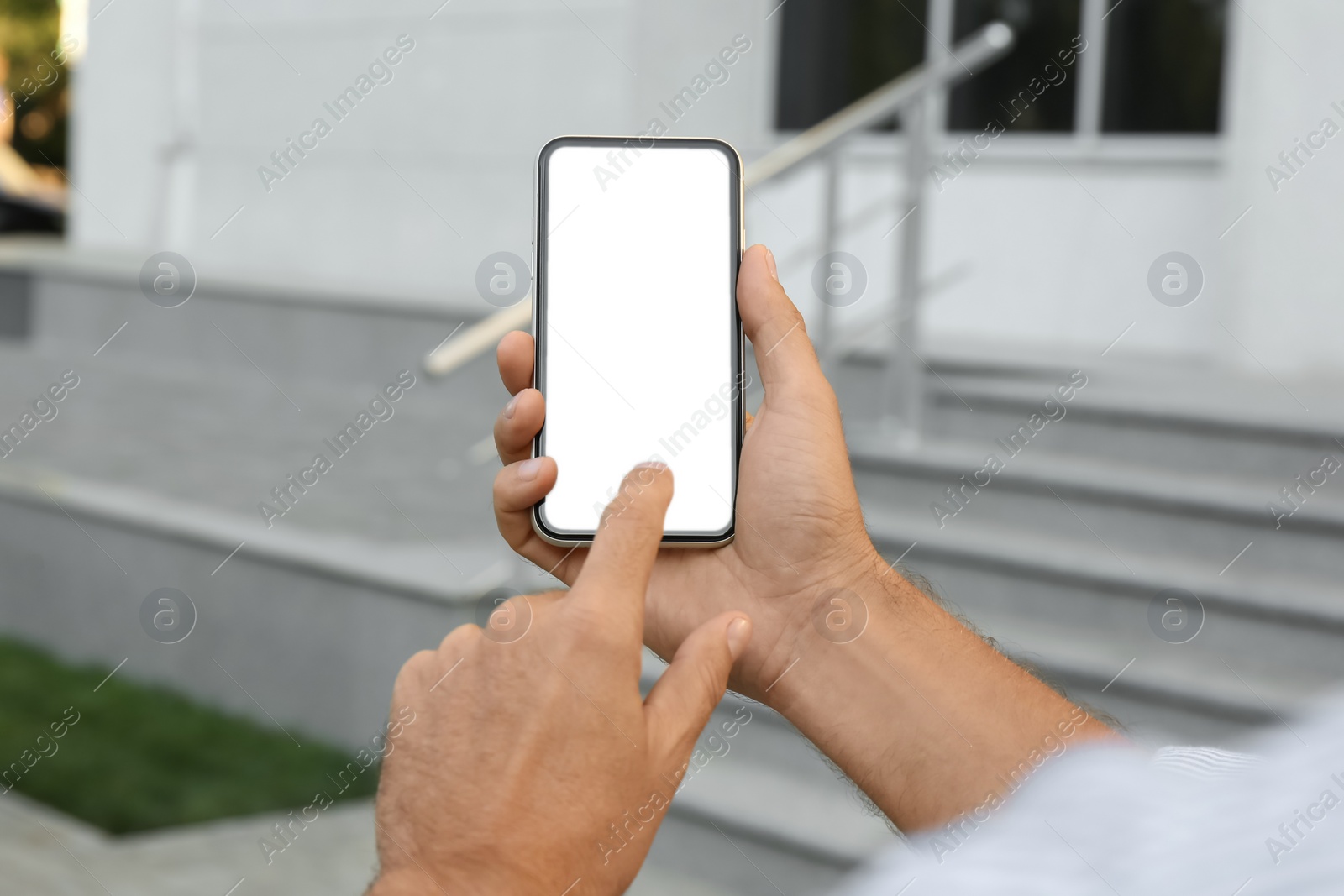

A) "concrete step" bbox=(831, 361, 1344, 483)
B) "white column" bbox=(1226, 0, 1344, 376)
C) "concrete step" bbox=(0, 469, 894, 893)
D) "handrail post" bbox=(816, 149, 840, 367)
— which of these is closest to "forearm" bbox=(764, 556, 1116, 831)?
"concrete step" bbox=(0, 469, 894, 893)

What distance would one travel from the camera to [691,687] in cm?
100

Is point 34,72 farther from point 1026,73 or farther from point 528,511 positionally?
point 528,511

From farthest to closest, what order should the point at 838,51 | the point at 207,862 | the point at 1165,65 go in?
the point at 838,51 → the point at 1165,65 → the point at 207,862

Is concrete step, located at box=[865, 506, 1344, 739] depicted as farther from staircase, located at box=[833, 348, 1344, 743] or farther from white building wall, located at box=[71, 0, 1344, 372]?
white building wall, located at box=[71, 0, 1344, 372]

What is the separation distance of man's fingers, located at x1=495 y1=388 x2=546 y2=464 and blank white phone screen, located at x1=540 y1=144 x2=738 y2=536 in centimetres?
2

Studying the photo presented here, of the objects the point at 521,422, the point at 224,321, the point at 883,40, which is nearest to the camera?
the point at 521,422

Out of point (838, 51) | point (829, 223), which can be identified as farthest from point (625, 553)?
point (838, 51)

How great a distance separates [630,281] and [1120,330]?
5112 mm

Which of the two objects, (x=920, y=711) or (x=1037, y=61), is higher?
(x=920, y=711)

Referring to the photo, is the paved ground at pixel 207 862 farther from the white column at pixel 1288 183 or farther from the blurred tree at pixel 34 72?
the blurred tree at pixel 34 72

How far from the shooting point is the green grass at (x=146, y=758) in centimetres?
385

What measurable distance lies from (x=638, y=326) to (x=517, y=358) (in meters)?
0.13

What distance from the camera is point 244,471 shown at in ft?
19.7

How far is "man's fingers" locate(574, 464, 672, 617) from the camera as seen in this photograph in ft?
3.08
